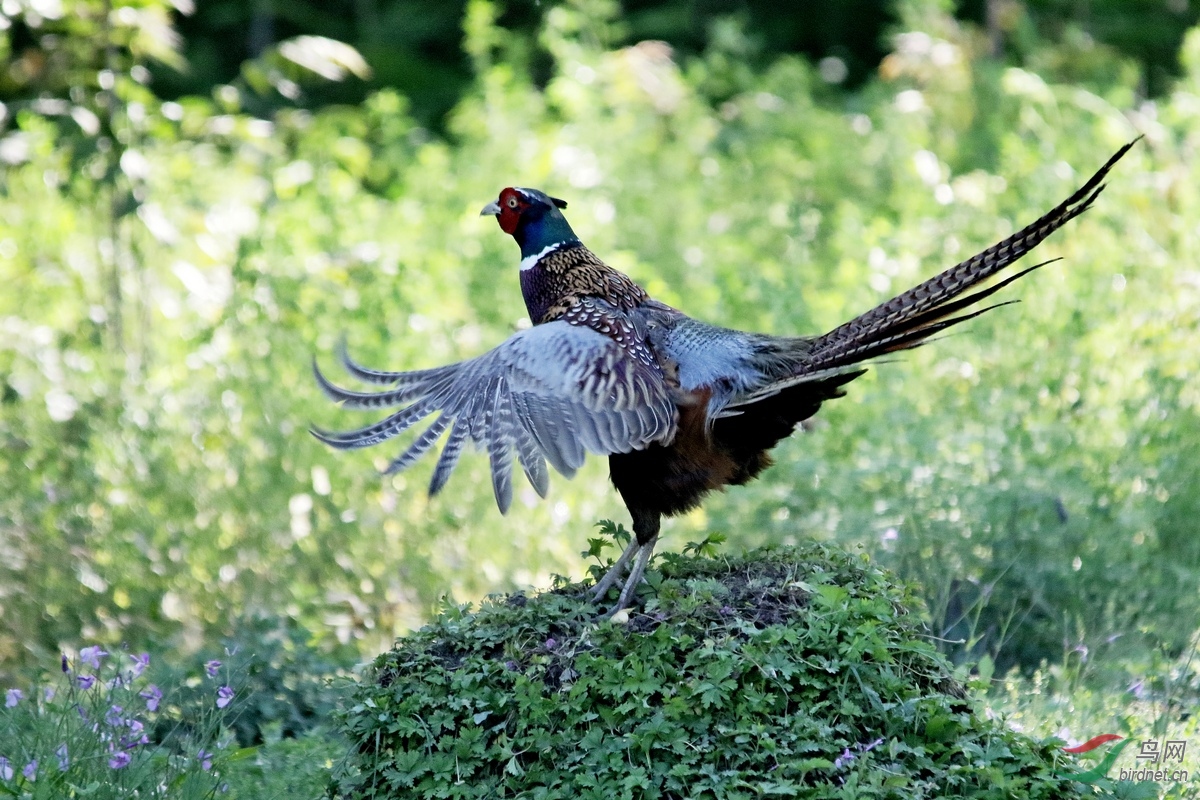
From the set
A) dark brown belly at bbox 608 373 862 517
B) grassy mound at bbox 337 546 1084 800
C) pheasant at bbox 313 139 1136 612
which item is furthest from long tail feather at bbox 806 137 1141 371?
grassy mound at bbox 337 546 1084 800

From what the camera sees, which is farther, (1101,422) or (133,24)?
(133,24)

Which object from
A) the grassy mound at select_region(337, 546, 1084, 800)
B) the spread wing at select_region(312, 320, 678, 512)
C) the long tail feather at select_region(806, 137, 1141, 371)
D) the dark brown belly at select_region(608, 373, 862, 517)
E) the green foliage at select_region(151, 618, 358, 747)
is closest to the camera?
the grassy mound at select_region(337, 546, 1084, 800)

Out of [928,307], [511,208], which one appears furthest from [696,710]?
[511,208]

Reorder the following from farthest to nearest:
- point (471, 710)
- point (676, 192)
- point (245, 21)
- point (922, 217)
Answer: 1. point (245, 21)
2. point (676, 192)
3. point (922, 217)
4. point (471, 710)

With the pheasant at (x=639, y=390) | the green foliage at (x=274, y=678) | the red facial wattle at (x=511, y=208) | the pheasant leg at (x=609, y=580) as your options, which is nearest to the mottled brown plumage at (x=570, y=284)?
the pheasant at (x=639, y=390)

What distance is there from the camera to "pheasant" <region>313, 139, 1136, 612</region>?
12.6 ft

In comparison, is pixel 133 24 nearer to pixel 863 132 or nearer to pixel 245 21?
pixel 863 132

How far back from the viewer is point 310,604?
17.8ft

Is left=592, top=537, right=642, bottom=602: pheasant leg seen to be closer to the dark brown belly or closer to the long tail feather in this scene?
the dark brown belly

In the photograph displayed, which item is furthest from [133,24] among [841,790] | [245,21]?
[245,21]

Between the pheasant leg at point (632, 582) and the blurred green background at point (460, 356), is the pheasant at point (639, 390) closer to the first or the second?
the pheasant leg at point (632, 582)

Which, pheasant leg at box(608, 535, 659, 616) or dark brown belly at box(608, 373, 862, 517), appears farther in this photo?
dark brown belly at box(608, 373, 862, 517)

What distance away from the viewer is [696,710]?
3.31 metres

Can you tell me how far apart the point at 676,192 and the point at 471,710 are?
21.1 ft
